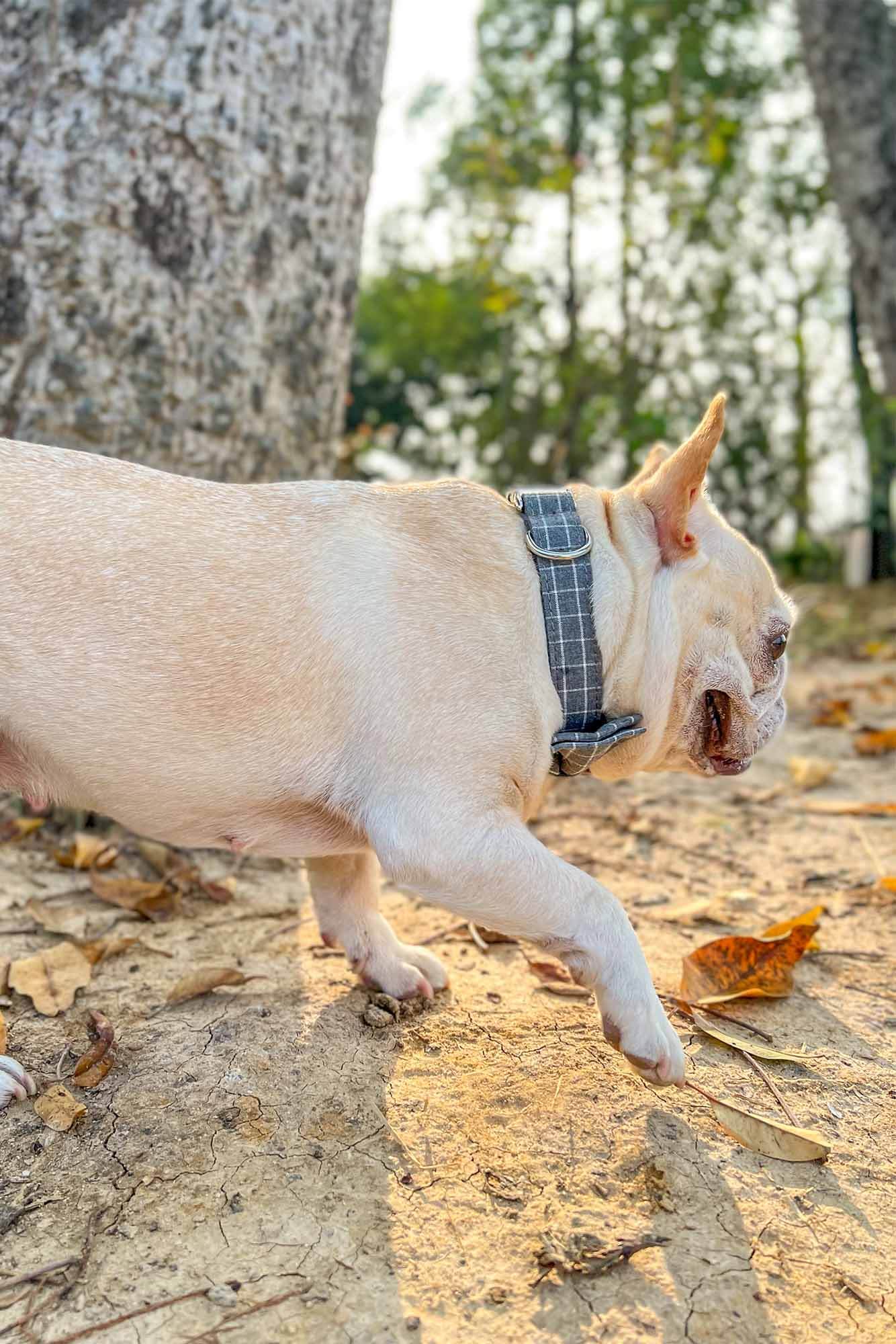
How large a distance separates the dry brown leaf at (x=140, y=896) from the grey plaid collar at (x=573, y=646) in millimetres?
1278

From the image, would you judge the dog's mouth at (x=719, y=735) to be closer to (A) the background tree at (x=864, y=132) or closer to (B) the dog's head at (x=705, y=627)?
(B) the dog's head at (x=705, y=627)

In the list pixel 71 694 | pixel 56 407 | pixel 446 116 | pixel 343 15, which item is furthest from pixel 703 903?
pixel 446 116

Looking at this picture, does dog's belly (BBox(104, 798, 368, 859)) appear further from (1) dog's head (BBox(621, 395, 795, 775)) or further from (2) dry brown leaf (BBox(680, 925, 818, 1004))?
(2) dry brown leaf (BBox(680, 925, 818, 1004))

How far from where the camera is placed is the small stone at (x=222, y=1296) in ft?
5.04

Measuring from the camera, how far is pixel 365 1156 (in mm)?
1867

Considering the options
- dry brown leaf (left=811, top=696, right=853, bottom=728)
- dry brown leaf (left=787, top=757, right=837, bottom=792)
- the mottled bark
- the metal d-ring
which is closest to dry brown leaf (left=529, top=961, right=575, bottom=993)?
the metal d-ring

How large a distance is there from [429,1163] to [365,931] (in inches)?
29.5

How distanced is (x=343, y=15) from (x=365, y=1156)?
11.1ft

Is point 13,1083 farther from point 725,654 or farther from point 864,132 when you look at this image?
point 864,132

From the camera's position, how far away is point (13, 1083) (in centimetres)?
202

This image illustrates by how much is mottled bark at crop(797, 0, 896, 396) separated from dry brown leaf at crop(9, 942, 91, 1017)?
26.0 feet

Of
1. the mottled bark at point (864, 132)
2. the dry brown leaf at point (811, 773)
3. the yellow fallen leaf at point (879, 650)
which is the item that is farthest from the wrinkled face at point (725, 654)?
the mottled bark at point (864, 132)

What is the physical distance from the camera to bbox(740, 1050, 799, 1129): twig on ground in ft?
6.58

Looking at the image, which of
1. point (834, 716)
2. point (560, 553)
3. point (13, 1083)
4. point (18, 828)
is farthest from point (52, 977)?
point (834, 716)
